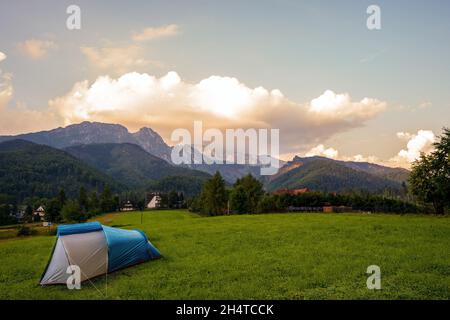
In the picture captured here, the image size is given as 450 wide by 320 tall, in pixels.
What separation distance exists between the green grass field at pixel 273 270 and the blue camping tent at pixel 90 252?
705 mm

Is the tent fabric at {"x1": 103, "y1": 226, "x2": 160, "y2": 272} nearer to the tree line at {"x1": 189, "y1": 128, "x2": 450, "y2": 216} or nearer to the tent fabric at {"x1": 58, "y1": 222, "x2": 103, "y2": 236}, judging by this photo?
the tent fabric at {"x1": 58, "y1": 222, "x2": 103, "y2": 236}

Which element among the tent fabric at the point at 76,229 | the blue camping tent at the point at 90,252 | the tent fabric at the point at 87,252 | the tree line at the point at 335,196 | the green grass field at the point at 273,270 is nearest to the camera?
the green grass field at the point at 273,270

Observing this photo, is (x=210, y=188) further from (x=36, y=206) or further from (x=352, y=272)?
(x=36, y=206)

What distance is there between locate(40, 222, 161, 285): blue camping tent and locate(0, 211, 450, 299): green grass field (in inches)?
27.8

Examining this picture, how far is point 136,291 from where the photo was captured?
17031 millimetres

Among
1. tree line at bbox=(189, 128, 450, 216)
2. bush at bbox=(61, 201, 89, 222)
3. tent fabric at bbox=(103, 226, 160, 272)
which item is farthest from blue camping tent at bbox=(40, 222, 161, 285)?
bush at bbox=(61, 201, 89, 222)

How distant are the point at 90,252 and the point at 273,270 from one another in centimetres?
1119

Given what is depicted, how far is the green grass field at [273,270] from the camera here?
16.1 metres

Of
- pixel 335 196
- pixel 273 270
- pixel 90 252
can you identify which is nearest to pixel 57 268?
pixel 90 252

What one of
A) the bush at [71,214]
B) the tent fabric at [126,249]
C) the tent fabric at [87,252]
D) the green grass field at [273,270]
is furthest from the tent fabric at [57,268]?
the bush at [71,214]

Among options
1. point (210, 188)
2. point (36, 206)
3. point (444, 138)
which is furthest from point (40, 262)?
point (36, 206)

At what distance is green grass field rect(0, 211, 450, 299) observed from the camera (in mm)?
16094

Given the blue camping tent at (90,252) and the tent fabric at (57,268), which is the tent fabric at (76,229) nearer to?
the blue camping tent at (90,252)

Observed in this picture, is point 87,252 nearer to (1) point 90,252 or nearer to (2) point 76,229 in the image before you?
(1) point 90,252
